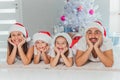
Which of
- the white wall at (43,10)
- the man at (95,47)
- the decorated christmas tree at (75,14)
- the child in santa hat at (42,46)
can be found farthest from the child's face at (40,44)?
the white wall at (43,10)

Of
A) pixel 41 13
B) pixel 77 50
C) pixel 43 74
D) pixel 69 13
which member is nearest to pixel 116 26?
pixel 69 13

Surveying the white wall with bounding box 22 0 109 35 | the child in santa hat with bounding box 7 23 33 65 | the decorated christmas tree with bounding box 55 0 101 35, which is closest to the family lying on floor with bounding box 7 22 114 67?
the child in santa hat with bounding box 7 23 33 65

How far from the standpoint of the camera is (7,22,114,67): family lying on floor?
0.73 meters

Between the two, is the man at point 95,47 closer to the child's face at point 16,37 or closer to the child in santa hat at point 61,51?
the child in santa hat at point 61,51

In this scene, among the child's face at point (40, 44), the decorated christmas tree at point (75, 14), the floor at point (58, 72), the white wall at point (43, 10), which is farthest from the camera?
the white wall at point (43, 10)

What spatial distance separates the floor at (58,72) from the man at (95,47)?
0.08ft

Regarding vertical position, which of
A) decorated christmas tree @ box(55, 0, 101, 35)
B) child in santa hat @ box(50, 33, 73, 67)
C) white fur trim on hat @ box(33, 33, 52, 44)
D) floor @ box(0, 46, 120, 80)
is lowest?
floor @ box(0, 46, 120, 80)

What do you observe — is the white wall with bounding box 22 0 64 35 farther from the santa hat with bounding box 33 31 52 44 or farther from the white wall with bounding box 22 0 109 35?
the santa hat with bounding box 33 31 52 44

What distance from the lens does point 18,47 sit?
0.77m

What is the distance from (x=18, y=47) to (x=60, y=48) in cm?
15

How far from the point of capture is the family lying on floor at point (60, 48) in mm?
729

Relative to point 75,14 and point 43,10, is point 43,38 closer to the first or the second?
point 75,14

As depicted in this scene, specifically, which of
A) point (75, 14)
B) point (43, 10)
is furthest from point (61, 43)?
point (43, 10)

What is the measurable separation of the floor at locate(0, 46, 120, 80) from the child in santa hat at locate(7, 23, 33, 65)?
0.03 m
